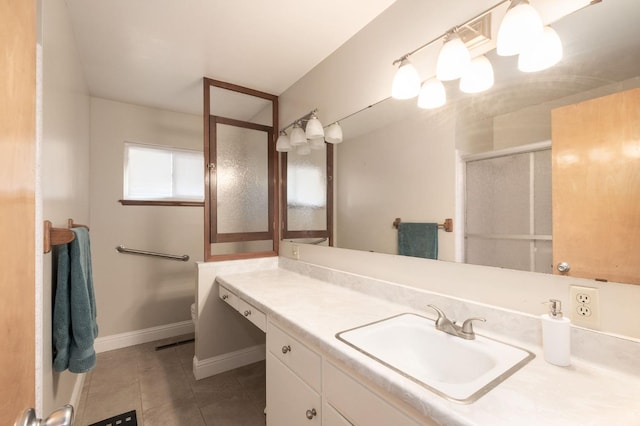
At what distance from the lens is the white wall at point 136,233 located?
2.63 m

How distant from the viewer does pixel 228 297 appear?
1.97 metres

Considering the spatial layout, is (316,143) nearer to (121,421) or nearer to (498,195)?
(498,195)

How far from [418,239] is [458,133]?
504 millimetres

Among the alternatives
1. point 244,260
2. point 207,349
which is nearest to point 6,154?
point 244,260

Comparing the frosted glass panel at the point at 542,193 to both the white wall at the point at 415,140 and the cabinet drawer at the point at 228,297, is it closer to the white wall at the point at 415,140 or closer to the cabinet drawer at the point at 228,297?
the white wall at the point at 415,140

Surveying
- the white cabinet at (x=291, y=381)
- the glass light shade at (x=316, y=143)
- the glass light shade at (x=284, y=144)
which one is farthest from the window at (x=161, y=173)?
the white cabinet at (x=291, y=381)

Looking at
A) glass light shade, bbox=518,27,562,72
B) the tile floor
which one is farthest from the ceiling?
the tile floor

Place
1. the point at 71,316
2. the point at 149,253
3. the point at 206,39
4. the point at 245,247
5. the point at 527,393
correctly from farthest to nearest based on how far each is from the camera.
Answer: the point at 245,247
the point at 149,253
the point at 206,39
the point at 71,316
the point at 527,393

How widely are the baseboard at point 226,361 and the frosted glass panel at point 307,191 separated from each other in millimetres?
1081

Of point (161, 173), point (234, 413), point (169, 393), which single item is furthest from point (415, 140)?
point (161, 173)

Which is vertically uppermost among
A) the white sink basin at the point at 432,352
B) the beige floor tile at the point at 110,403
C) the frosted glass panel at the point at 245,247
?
the frosted glass panel at the point at 245,247

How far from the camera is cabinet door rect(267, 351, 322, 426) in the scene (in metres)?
1.06

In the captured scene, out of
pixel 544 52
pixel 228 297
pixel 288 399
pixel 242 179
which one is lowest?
pixel 288 399

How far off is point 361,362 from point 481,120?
102 cm
